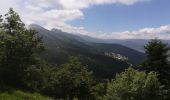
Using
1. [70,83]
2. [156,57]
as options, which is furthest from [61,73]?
[156,57]

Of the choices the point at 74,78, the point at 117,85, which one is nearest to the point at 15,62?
the point at 117,85

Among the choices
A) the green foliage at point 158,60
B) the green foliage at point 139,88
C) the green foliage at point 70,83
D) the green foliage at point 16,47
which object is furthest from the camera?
the green foliage at point 70,83

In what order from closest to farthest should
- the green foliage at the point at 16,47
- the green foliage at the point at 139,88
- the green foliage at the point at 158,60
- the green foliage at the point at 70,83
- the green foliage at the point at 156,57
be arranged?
the green foliage at the point at 16,47 → the green foliage at the point at 139,88 → the green foliage at the point at 158,60 → the green foliage at the point at 156,57 → the green foliage at the point at 70,83

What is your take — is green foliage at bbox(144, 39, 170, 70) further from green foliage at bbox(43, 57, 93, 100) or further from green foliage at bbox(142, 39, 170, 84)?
green foliage at bbox(43, 57, 93, 100)

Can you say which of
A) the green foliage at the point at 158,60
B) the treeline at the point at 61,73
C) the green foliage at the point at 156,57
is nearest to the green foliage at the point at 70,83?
the treeline at the point at 61,73

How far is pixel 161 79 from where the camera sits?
4884cm

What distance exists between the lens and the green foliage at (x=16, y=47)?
34.1m

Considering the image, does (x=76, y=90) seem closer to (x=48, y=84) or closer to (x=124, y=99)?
(x=48, y=84)

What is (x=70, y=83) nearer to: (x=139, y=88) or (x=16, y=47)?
(x=139, y=88)

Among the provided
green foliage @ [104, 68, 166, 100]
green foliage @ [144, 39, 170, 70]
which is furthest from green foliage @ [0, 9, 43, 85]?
green foliage @ [144, 39, 170, 70]

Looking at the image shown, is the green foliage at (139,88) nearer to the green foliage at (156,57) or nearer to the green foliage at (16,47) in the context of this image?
the green foliage at (156,57)

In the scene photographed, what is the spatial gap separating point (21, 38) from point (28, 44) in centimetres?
112

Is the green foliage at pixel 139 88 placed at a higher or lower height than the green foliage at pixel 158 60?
lower

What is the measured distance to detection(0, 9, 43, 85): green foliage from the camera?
3406cm
